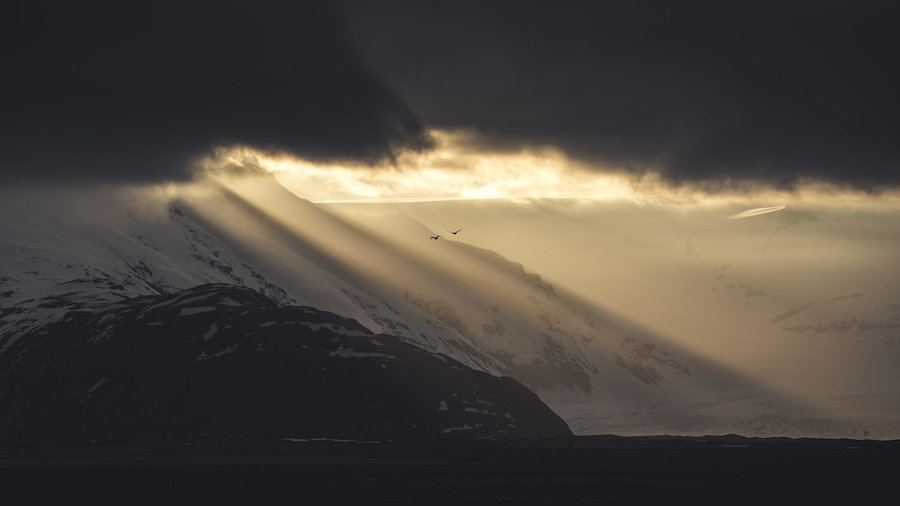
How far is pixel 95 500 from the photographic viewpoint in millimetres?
199750

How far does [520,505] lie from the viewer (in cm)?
19900

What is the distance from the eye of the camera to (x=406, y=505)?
649ft

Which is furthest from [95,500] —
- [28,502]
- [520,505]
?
[520,505]

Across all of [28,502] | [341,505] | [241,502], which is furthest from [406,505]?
[28,502]

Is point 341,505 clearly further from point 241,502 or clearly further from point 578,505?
point 578,505

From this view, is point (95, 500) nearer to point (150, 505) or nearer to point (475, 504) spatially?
point (150, 505)

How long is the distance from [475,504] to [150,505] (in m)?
45.6

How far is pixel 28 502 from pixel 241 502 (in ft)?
96.2

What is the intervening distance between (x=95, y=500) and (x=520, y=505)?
199 feet

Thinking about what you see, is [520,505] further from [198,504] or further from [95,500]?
[95,500]

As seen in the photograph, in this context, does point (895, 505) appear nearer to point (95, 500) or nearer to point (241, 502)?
point (241, 502)

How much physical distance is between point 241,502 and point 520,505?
39545 mm

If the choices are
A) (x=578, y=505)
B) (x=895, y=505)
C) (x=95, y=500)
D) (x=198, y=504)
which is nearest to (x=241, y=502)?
(x=198, y=504)

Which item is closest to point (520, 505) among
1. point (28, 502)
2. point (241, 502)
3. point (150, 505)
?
point (241, 502)
